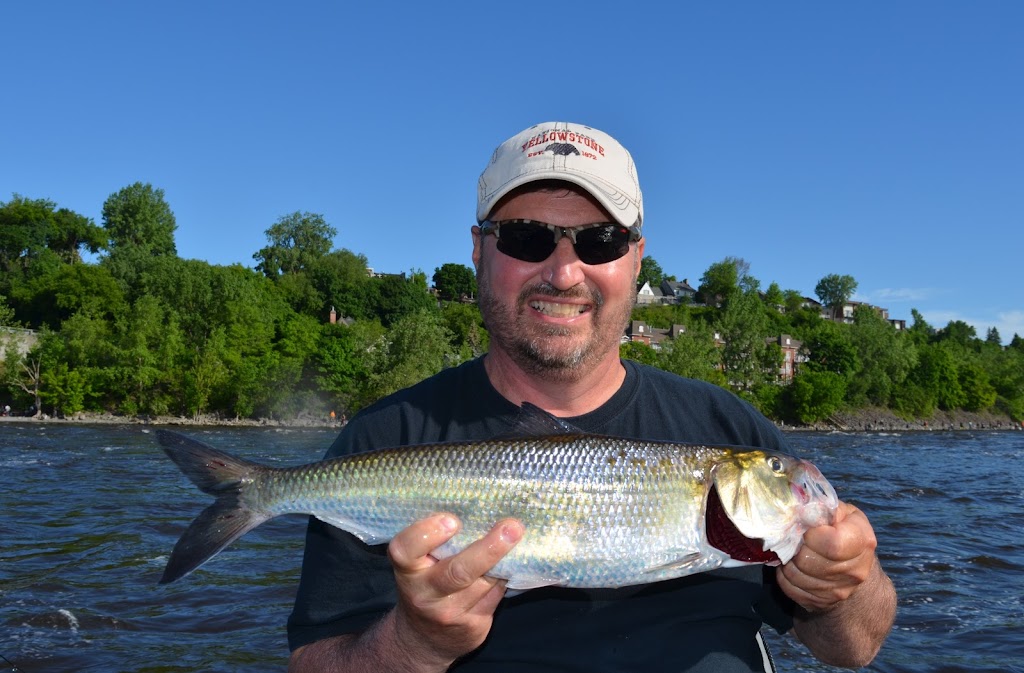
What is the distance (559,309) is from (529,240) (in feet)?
→ 1.32

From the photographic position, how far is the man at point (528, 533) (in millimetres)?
3072

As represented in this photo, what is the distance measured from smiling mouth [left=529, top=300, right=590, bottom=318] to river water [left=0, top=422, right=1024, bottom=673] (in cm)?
583

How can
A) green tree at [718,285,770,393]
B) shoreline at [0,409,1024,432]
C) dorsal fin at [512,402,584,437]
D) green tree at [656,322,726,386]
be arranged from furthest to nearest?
1. green tree at [718,285,770,393]
2. green tree at [656,322,726,386]
3. shoreline at [0,409,1024,432]
4. dorsal fin at [512,402,584,437]

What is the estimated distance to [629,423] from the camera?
3.87 m

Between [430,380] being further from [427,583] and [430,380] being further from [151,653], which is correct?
[151,653]

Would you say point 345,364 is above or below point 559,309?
above

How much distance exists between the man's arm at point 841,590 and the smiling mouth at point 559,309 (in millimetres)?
1508

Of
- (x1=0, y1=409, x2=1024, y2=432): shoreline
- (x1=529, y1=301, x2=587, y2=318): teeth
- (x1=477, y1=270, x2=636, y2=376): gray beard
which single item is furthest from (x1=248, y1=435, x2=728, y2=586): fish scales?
(x1=0, y1=409, x2=1024, y2=432): shoreline

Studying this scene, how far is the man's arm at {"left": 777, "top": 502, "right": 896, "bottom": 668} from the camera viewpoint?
9.82 feet

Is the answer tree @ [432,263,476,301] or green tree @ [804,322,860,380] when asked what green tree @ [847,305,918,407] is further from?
tree @ [432,263,476,301]

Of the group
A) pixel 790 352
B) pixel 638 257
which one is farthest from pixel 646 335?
pixel 638 257

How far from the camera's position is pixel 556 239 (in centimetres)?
402

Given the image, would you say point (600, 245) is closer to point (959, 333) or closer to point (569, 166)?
point (569, 166)

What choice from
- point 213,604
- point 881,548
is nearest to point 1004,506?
point 881,548
